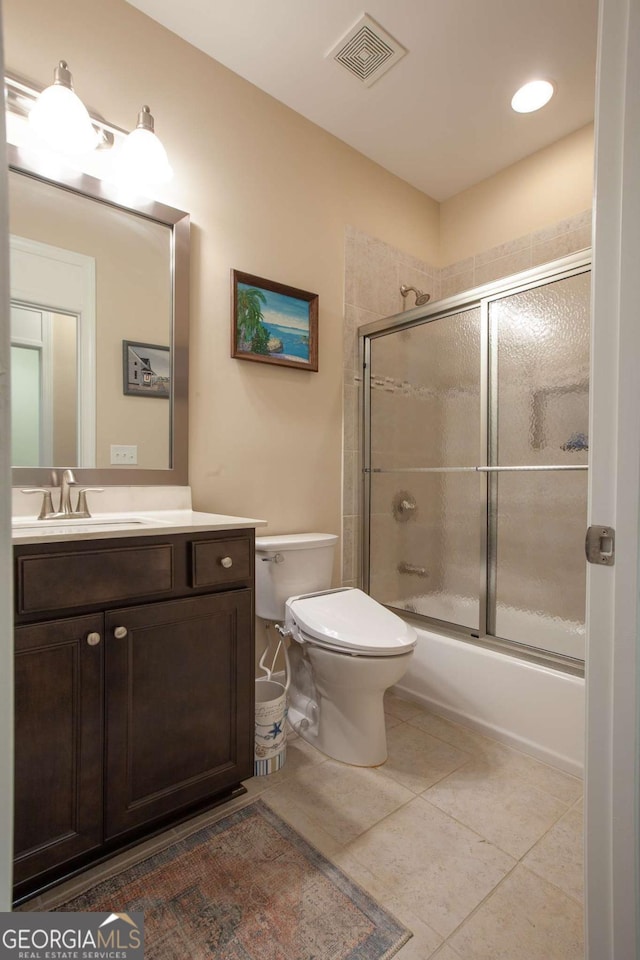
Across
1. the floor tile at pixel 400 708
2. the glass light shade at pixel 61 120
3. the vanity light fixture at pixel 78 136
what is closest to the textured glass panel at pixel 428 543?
the floor tile at pixel 400 708

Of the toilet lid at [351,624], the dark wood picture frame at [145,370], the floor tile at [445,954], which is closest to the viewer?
the floor tile at [445,954]

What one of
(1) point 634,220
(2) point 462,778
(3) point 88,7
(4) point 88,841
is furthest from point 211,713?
(3) point 88,7

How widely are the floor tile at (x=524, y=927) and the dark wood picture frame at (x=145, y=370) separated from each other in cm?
173

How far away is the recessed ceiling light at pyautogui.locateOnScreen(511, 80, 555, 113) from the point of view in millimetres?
1987

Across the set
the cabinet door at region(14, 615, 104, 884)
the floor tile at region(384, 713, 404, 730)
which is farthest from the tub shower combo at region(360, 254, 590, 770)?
the cabinet door at region(14, 615, 104, 884)

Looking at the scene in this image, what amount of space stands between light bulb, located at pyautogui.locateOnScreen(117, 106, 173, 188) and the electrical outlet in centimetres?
90

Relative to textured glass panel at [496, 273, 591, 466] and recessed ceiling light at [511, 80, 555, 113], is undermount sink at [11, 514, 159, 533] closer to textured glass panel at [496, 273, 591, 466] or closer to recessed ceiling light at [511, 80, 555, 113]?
textured glass panel at [496, 273, 591, 466]

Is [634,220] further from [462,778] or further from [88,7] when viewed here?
[88,7]

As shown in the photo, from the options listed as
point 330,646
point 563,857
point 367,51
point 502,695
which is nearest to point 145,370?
point 330,646

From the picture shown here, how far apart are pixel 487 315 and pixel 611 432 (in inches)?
56.2

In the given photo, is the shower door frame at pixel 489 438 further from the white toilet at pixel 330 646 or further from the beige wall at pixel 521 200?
the beige wall at pixel 521 200

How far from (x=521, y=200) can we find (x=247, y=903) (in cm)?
299

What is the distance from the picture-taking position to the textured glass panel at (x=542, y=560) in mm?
1784

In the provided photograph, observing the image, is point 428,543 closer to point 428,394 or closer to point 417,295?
point 428,394
